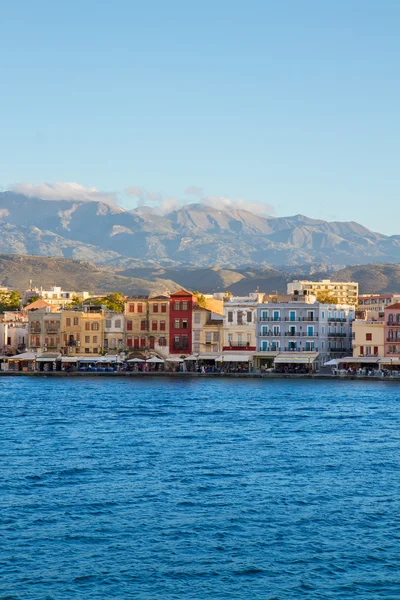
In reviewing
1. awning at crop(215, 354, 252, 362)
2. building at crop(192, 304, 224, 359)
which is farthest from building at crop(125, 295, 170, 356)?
awning at crop(215, 354, 252, 362)

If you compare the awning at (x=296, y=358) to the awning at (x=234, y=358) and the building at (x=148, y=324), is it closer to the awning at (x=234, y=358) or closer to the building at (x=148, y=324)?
the awning at (x=234, y=358)

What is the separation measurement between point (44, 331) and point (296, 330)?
28.3m

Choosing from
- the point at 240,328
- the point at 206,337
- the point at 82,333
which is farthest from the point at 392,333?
the point at 82,333

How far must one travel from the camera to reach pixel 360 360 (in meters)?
106

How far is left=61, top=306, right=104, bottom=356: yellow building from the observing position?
4633 inches

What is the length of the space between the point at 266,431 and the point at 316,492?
19.9m

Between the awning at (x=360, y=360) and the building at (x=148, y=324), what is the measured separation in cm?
1933

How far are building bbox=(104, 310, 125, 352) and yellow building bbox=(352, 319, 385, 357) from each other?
82.6 ft

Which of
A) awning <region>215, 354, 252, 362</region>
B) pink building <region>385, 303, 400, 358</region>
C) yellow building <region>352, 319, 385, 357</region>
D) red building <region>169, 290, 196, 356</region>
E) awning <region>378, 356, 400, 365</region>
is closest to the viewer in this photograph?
awning <region>378, 356, 400, 365</region>

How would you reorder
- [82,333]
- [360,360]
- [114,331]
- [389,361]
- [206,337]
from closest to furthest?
1. [389,361]
2. [360,360]
3. [206,337]
4. [114,331]
5. [82,333]

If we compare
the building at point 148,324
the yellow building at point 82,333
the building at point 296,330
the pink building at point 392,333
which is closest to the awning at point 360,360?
the pink building at point 392,333

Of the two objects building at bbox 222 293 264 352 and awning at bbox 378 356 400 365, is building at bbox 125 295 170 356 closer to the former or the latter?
building at bbox 222 293 264 352

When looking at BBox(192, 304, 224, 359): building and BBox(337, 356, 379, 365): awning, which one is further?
BBox(192, 304, 224, 359): building

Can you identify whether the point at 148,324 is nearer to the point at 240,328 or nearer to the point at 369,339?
the point at 240,328
